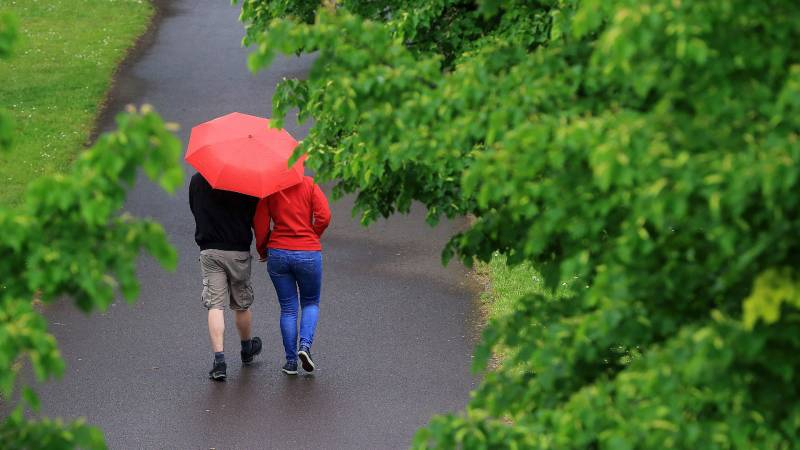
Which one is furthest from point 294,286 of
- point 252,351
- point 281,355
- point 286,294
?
point 281,355

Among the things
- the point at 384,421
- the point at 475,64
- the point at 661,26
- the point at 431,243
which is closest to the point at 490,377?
the point at 475,64

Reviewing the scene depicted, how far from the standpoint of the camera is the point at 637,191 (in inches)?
159

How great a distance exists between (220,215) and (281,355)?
5.09 ft

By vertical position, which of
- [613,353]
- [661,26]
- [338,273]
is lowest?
[338,273]

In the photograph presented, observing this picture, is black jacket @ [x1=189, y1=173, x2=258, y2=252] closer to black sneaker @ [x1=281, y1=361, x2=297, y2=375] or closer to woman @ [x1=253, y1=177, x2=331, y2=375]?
woman @ [x1=253, y1=177, x2=331, y2=375]

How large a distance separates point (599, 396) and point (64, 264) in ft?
6.21

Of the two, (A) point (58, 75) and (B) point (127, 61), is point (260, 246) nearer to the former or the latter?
(A) point (58, 75)

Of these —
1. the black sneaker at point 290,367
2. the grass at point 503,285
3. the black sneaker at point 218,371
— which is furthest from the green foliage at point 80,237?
the grass at point 503,285

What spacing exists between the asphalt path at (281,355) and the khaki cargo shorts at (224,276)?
2.22 ft

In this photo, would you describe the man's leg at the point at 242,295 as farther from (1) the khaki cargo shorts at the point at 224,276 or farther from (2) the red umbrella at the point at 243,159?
(2) the red umbrella at the point at 243,159

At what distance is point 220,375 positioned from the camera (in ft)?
31.1

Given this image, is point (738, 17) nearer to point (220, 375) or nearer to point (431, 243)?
point (220, 375)

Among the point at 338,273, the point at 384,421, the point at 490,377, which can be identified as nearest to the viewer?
the point at 490,377

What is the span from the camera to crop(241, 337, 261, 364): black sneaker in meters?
9.77
